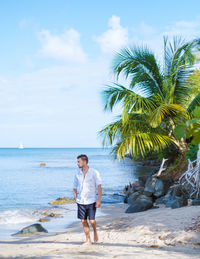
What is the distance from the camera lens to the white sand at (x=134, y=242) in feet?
18.6

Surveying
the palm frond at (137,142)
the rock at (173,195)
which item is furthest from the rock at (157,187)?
the palm frond at (137,142)

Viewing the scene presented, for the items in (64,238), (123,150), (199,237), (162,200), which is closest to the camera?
(199,237)

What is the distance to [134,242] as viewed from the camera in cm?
709

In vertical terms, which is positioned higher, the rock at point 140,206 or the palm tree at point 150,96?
the palm tree at point 150,96

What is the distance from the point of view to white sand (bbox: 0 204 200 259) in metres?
5.68

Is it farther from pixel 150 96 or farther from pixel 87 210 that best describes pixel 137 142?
pixel 87 210

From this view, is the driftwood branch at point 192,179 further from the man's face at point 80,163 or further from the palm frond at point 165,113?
the man's face at point 80,163

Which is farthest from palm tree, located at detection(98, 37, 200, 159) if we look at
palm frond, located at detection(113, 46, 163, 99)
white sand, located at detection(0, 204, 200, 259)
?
white sand, located at detection(0, 204, 200, 259)

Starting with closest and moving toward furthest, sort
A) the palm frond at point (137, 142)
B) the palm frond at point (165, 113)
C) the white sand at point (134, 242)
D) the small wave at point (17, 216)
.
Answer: the white sand at point (134, 242) → the small wave at point (17, 216) → the palm frond at point (165, 113) → the palm frond at point (137, 142)

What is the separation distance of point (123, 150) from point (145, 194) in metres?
2.09

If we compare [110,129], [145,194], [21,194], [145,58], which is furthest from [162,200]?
[21,194]

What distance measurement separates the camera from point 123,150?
45.4ft

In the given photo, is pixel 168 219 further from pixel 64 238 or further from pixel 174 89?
pixel 174 89

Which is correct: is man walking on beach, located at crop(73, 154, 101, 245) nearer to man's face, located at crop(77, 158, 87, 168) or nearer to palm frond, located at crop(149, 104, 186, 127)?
man's face, located at crop(77, 158, 87, 168)
